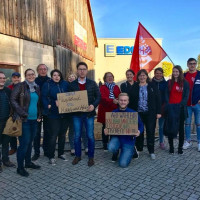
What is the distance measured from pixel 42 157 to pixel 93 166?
136 centimetres

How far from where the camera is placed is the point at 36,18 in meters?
8.60

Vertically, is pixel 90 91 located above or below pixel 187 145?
above

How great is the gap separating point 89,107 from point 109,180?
1.48m

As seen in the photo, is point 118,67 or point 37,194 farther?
point 118,67

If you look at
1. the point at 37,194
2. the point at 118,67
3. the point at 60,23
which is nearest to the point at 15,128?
the point at 37,194

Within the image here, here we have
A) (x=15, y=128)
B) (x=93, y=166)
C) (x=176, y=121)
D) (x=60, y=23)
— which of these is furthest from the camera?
(x=60, y=23)

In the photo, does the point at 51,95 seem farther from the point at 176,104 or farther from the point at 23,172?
the point at 176,104

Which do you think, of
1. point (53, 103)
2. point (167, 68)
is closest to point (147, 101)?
point (53, 103)

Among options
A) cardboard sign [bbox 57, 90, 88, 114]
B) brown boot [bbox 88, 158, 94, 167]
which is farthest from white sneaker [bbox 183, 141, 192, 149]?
cardboard sign [bbox 57, 90, 88, 114]

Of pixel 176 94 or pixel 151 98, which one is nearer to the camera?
pixel 151 98

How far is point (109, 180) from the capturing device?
12.0 feet

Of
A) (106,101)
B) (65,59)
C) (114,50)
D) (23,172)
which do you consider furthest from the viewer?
(114,50)

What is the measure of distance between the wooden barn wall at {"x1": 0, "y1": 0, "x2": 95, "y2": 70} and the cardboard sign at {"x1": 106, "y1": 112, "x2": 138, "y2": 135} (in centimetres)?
515

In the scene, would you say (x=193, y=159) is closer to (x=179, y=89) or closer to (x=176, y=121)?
(x=176, y=121)
